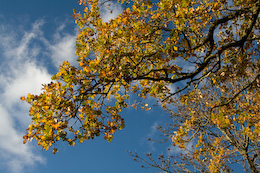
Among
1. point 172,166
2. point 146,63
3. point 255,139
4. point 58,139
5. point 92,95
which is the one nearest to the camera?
point 58,139

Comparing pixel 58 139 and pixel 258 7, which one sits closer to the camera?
pixel 58 139

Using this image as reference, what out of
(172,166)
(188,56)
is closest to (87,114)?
(188,56)

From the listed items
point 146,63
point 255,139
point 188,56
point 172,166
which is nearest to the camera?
point 188,56

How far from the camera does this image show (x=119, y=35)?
569cm

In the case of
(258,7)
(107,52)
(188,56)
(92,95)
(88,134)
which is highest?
(258,7)

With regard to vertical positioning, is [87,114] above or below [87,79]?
below

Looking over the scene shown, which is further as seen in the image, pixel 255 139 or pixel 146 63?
pixel 255 139

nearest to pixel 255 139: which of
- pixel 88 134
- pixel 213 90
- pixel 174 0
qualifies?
pixel 213 90

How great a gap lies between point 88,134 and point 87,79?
1.35m

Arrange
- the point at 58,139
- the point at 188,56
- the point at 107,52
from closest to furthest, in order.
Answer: the point at 58,139 < the point at 107,52 < the point at 188,56

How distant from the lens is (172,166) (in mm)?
10344

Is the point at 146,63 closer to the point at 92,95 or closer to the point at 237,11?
the point at 92,95

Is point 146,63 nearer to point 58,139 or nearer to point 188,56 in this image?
point 188,56

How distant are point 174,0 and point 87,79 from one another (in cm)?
322
